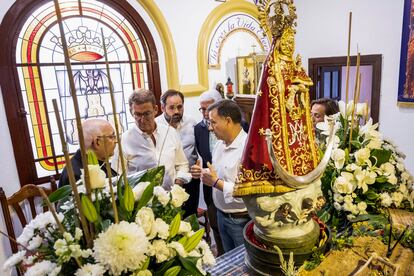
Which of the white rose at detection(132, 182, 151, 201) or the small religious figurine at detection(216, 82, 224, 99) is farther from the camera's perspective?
the small religious figurine at detection(216, 82, 224, 99)

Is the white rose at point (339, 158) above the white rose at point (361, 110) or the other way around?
the other way around

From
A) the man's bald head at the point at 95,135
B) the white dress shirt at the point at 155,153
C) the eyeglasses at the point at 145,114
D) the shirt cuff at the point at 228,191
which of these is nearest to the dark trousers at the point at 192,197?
the white dress shirt at the point at 155,153

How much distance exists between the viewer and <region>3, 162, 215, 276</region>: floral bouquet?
1.85 feet

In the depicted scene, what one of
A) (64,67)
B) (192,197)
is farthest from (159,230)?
(64,67)

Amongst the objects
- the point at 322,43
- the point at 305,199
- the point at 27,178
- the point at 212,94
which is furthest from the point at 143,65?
the point at 305,199

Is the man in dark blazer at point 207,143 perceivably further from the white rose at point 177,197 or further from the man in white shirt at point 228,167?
the white rose at point 177,197

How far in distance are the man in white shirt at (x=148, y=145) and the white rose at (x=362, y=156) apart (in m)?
1.07

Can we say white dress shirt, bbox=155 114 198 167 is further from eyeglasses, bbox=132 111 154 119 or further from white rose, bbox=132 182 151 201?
white rose, bbox=132 182 151 201

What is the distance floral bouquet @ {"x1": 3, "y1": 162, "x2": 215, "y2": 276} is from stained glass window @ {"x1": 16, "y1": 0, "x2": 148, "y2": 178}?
6.73 ft

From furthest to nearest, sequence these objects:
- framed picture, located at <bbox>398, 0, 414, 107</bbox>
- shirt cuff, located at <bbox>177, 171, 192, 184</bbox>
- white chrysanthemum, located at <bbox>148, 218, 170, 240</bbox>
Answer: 1. framed picture, located at <bbox>398, 0, 414, 107</bbox>
2. shirt cuff, located at <bbox>177, 171, 192, 184</bbox>
3. white chrysanthemum, located at <bbox>148, 218, 170, 240</bbox>

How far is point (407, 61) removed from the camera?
2910 millimetres

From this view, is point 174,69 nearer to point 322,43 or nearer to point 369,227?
point 322,43

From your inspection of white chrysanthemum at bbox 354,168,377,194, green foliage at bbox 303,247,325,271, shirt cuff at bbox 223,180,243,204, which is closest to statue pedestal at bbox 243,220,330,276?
green foliage at bbox 303,247,325,271

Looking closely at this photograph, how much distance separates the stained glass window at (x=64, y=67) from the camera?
2.43m
